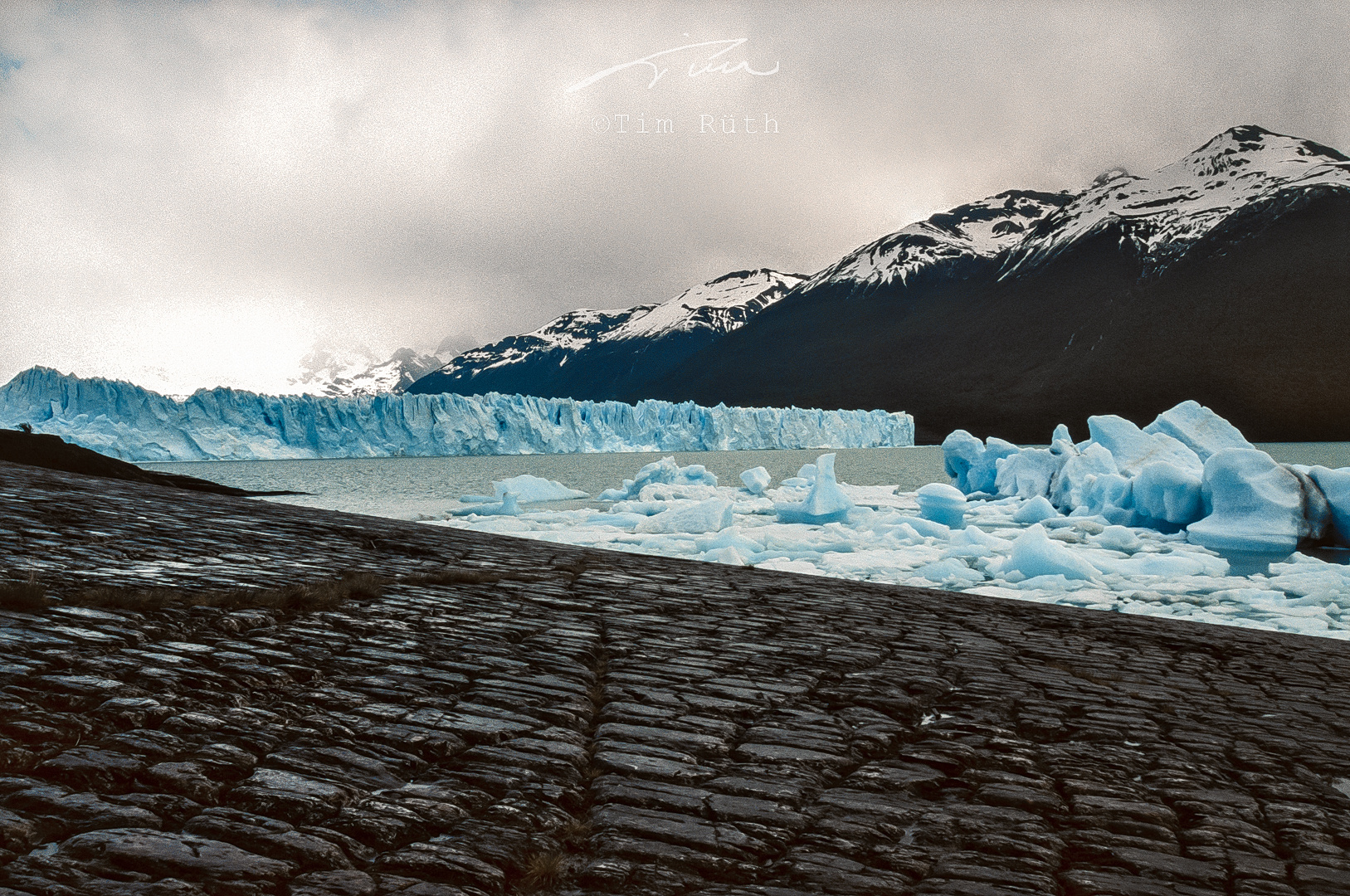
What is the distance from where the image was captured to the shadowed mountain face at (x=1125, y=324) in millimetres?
111938

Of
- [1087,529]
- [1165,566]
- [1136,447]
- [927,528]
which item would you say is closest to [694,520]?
[927,528]

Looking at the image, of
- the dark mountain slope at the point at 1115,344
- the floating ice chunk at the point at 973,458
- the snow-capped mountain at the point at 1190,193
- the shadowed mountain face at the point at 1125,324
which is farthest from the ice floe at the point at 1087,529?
the snow-capped mountain at the point at 1190,193

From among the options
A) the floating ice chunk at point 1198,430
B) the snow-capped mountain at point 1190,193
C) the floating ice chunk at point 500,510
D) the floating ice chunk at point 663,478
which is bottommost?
the floating ice chunk at point 500,510

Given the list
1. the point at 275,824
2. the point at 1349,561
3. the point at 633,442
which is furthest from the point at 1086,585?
the point at 633,442

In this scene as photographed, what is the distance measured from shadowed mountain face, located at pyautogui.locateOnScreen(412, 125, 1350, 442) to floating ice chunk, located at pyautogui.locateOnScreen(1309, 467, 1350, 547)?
98992mm

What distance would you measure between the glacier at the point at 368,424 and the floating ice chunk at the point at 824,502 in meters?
45.5

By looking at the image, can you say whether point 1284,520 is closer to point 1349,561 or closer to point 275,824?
point 1349,561

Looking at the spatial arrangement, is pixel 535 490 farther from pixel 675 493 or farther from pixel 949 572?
pixel 949 572

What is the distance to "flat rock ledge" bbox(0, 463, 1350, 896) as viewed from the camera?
2383mm

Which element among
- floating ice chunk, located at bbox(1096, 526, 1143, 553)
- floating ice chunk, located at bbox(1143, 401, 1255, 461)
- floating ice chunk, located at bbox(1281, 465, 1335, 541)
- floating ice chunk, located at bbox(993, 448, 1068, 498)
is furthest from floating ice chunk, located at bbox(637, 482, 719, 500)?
floating ice chunk, located at bbox(1281, 465, 1335, 541)

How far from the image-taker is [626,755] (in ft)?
10.7

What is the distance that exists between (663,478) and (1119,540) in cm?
1683

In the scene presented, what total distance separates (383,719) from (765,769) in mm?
1539

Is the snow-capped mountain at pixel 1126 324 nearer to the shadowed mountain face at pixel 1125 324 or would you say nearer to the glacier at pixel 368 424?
the shadowed mountain face at pixel 1125 324
